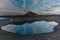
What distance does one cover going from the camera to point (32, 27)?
59.1 inches

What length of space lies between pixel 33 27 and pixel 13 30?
225 mm

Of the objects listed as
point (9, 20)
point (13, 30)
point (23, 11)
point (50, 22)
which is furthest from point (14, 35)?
point (50, 22)

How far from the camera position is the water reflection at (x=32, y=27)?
149cm

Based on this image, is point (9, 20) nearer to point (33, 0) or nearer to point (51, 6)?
point (33, 0)

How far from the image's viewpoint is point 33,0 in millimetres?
1476

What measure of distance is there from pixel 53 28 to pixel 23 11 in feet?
1.25

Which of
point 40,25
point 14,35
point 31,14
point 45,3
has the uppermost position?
point 45,3

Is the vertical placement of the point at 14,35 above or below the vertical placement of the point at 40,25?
below

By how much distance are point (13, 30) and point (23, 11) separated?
24 cm

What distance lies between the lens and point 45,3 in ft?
4.85

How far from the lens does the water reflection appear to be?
1491 mm

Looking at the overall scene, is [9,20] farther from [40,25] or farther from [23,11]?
[40,25]

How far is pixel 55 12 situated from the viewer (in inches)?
58.4

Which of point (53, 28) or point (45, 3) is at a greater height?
point (45, 3)
